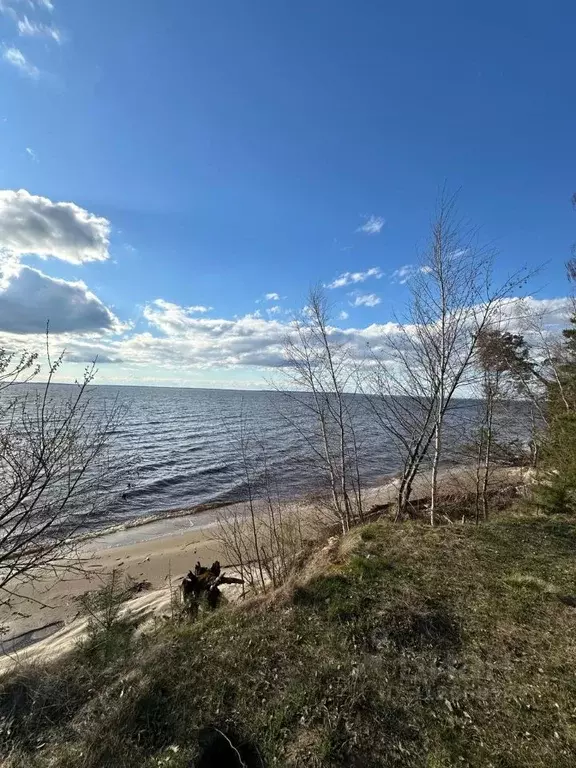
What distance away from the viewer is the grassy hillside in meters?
2.77

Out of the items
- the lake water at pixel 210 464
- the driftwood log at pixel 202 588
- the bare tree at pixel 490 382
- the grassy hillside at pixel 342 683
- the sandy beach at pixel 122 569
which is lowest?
the sandy beach at pixel 122 569

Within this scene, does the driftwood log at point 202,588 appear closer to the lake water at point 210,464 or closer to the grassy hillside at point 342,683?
the grassy hillside at point 342,683

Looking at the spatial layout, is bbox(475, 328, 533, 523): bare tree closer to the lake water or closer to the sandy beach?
the lake water

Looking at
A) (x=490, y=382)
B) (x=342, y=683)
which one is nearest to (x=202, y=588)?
(x=342, y=683)

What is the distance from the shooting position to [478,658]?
11.7 ft

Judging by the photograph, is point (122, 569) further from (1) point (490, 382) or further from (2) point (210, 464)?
(2) point (210, 464)

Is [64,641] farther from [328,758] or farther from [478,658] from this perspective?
[478,658]

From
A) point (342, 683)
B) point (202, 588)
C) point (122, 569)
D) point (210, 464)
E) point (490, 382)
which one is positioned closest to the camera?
point (342, 683)

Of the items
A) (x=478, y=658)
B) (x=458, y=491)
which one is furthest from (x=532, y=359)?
(x=478, y=658)

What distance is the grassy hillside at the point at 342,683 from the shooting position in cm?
277

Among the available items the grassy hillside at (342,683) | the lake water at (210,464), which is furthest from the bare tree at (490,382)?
the grassy hillside at (342,683)

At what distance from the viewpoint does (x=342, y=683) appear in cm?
335

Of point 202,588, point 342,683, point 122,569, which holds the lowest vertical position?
point 122,569

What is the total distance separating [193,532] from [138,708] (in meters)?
11.5
